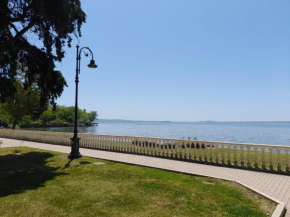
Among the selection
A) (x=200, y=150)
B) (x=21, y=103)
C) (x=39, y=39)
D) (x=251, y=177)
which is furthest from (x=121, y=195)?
(x=21, y=103)

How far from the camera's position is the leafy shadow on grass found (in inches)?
222

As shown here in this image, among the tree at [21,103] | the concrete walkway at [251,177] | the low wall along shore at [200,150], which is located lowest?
the concrete walkway at [251,177]

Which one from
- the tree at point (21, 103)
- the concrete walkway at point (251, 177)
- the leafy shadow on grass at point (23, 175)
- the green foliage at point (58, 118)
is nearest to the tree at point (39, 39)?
the leafy shadow on grass at point (23, 175)

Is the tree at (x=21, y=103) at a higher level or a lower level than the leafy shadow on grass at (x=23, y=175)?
higher

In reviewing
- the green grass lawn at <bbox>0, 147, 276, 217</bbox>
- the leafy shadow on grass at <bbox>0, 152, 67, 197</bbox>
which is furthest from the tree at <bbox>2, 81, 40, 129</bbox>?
the green grass lawn at <bbox>0, 147, 276, 217</bbox>

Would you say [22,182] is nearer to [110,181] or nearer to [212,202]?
[110,181]

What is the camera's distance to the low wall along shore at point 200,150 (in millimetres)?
7750

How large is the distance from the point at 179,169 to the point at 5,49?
28.6 ft

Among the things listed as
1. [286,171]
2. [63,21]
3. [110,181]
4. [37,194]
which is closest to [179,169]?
[110,181]

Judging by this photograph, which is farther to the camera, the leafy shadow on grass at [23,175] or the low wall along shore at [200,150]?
the low wall along shore at [200,150]

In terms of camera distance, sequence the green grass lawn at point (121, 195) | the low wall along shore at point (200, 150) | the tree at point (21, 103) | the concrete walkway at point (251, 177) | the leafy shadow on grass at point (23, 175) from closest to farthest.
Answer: the green grass lawn at point (121, 195), the concrete walkway at point (251, 177), the leafy shadow on grass at point (23, 175), the low wall along shore at point (200, 150), the tree at point (21, 103)

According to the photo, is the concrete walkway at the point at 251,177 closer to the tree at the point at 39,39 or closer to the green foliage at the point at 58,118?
the tree at the point at 39,39

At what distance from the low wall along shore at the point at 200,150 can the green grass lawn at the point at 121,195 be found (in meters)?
2.47

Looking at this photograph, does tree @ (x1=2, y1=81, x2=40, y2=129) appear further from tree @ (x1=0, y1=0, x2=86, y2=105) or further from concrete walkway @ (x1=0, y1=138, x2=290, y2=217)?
concrete walkway @ (x1=0, y1=138, x2=290, y2=217)
